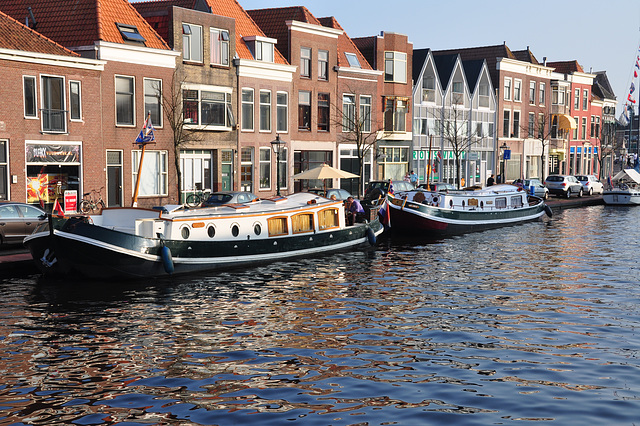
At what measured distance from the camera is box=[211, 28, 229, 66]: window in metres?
45.5

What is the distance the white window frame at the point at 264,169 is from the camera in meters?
49.3

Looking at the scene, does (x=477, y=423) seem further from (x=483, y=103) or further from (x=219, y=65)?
(x=483, y=103)

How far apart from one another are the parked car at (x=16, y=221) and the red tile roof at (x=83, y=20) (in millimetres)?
13854

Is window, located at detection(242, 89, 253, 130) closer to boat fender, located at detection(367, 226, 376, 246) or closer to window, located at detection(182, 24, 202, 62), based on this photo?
window, located at detection(182, 24, 202, 62)

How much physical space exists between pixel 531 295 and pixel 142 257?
40.1ft

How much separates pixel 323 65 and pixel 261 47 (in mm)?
6906

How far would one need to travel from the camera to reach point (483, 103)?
7612cm

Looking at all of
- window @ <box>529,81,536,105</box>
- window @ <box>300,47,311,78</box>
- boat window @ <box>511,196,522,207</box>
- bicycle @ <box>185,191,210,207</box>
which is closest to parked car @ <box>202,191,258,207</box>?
bicycle @ <box>185,191,210,207</box>

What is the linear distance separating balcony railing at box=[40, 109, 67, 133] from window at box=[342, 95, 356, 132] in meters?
23.7

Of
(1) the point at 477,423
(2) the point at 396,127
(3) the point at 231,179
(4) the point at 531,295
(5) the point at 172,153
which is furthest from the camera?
(2) the point at 396,127

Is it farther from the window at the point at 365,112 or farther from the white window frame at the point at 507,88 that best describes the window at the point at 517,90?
the window at the point at 365,112

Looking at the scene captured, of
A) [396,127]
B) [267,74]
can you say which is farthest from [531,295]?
[396,127]

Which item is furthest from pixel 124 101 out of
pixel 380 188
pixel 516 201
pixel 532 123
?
pixel 532 123

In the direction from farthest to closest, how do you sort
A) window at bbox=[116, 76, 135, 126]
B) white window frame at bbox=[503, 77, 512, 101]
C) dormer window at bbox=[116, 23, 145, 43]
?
white window frame at bbox=[503, 77, 512, 101] → dormer window at bbox=[116, 23, 145, 43] → window at bbox=[116, 76, 135, 126]
